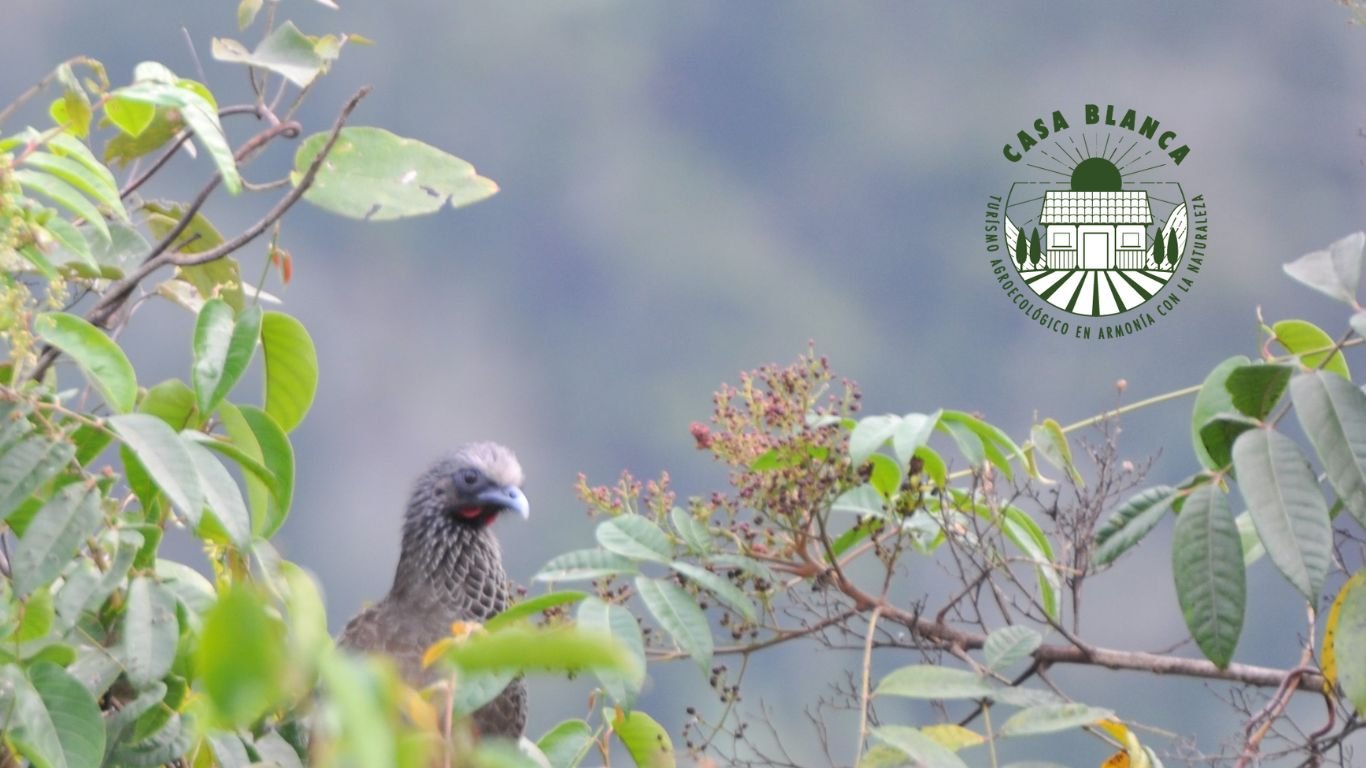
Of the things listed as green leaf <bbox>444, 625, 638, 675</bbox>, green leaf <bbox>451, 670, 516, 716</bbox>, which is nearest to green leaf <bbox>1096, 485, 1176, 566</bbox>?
green leaf <bbox>451, 670, 516, 716</bbox>

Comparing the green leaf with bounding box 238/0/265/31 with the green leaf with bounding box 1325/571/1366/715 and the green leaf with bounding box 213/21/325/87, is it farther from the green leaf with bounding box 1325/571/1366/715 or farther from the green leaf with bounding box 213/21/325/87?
the green leaf with bounding box 1325/571/1366/715

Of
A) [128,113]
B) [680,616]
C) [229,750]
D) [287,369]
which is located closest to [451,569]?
[287,369]

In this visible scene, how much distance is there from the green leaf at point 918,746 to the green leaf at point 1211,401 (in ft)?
1.42

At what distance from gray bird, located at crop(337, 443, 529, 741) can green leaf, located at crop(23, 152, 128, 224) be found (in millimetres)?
657

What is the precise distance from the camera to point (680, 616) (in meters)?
1.33

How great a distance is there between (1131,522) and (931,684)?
248 mm

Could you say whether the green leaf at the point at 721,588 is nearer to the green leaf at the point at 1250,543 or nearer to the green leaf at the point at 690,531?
the green leaf at the point at 690,531

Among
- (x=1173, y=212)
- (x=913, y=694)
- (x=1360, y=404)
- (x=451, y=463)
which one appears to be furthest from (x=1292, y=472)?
(x=451, y=463)

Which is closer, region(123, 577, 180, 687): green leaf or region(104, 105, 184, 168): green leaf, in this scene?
region(123, 577, 180, 687): green leaf

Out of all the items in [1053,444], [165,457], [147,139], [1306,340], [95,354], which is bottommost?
[165,457]

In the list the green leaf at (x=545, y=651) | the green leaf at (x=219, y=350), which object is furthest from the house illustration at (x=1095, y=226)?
the green leaf at (x=545, y=651)

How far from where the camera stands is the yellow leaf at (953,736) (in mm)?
1215

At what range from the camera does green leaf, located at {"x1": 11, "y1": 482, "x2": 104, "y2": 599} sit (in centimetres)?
120

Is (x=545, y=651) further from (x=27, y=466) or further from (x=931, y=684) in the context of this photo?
(x=27, y=466)
